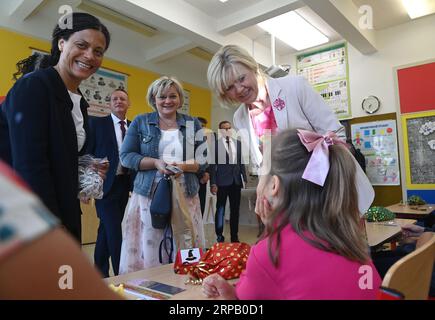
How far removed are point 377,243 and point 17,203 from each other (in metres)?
1.64

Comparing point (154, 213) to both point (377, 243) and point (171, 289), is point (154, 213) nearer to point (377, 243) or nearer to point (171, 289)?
point (171, 289)

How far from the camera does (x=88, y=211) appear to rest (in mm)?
4332

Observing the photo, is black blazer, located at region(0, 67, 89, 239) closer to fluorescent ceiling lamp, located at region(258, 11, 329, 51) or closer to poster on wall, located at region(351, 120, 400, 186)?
fluorescent ceiling lamp, located at region(258, 11, 329, 51)

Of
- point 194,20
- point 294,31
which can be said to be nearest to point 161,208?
point 194,20

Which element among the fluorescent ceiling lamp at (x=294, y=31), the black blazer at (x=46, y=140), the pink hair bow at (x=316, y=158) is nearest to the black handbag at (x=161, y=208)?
the black blazer at (x=46, y=140)

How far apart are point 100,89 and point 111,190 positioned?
9.34ft

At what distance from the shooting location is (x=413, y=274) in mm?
699

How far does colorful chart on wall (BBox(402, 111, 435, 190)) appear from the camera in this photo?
443cm

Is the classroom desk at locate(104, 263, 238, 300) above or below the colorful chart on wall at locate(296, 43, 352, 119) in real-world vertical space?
below

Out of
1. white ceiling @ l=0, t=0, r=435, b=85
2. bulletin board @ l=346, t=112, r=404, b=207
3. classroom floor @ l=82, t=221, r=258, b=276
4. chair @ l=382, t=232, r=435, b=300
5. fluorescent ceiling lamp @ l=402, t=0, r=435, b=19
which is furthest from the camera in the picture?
bulletin board @ l=346, t=112, r=404, b=207

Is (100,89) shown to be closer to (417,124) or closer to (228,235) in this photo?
(228,235)

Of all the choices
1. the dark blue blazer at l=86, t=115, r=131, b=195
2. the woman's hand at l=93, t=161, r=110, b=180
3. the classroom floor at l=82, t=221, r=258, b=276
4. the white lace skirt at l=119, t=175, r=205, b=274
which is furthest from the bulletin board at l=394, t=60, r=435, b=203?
the woman's hand at l=93, t=161, r=110, b=180

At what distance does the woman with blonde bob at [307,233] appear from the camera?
673 millimetres

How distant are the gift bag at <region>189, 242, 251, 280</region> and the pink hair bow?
382 mm
